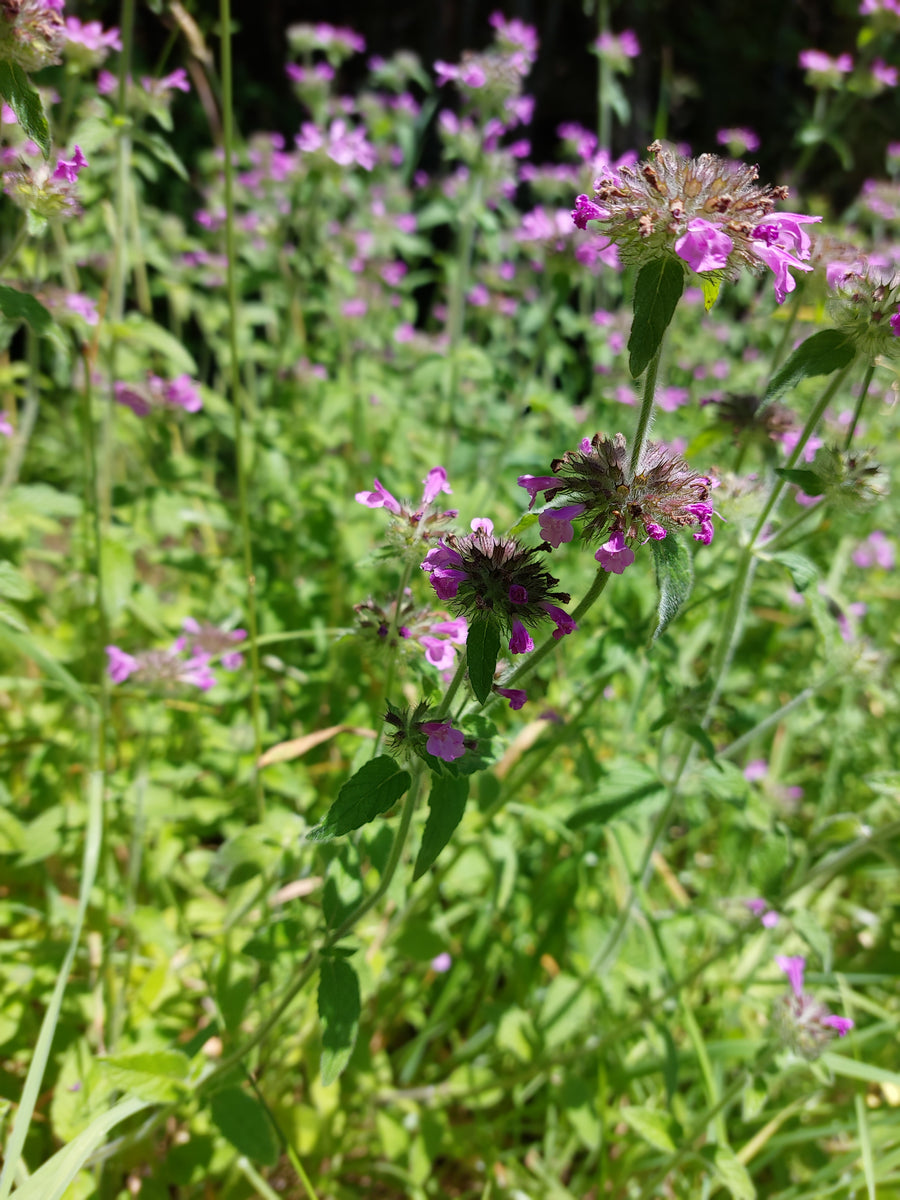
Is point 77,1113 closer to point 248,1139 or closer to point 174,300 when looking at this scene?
point 248,1139

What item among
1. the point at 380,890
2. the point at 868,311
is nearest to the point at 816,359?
the point at 868,311

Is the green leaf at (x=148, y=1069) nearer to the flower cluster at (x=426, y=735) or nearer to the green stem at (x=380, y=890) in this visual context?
the green stem at (x=380, y=890)

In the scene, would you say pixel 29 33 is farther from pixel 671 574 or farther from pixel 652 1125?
pixel 652 1125

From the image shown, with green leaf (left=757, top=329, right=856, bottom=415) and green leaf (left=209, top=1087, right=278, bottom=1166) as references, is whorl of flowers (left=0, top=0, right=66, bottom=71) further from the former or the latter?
green leaf (left=209, top=1087, right=278, bottom=1166)

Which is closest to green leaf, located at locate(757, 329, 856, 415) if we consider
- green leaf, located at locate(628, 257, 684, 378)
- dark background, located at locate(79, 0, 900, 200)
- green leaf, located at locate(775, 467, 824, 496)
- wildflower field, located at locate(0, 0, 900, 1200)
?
wildflower field, located at locate(0, 0, 900, 1200)

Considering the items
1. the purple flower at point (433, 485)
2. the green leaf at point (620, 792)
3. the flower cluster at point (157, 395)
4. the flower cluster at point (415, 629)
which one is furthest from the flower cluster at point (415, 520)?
the flower cluster at point (157, 395)

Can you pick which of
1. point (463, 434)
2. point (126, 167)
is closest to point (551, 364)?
point (463, 434)

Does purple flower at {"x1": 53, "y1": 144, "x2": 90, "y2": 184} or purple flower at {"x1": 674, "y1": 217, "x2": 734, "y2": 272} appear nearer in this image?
purple flower at {"x1": 674, "y1": 217, "x2": 734, "y2": 272}
